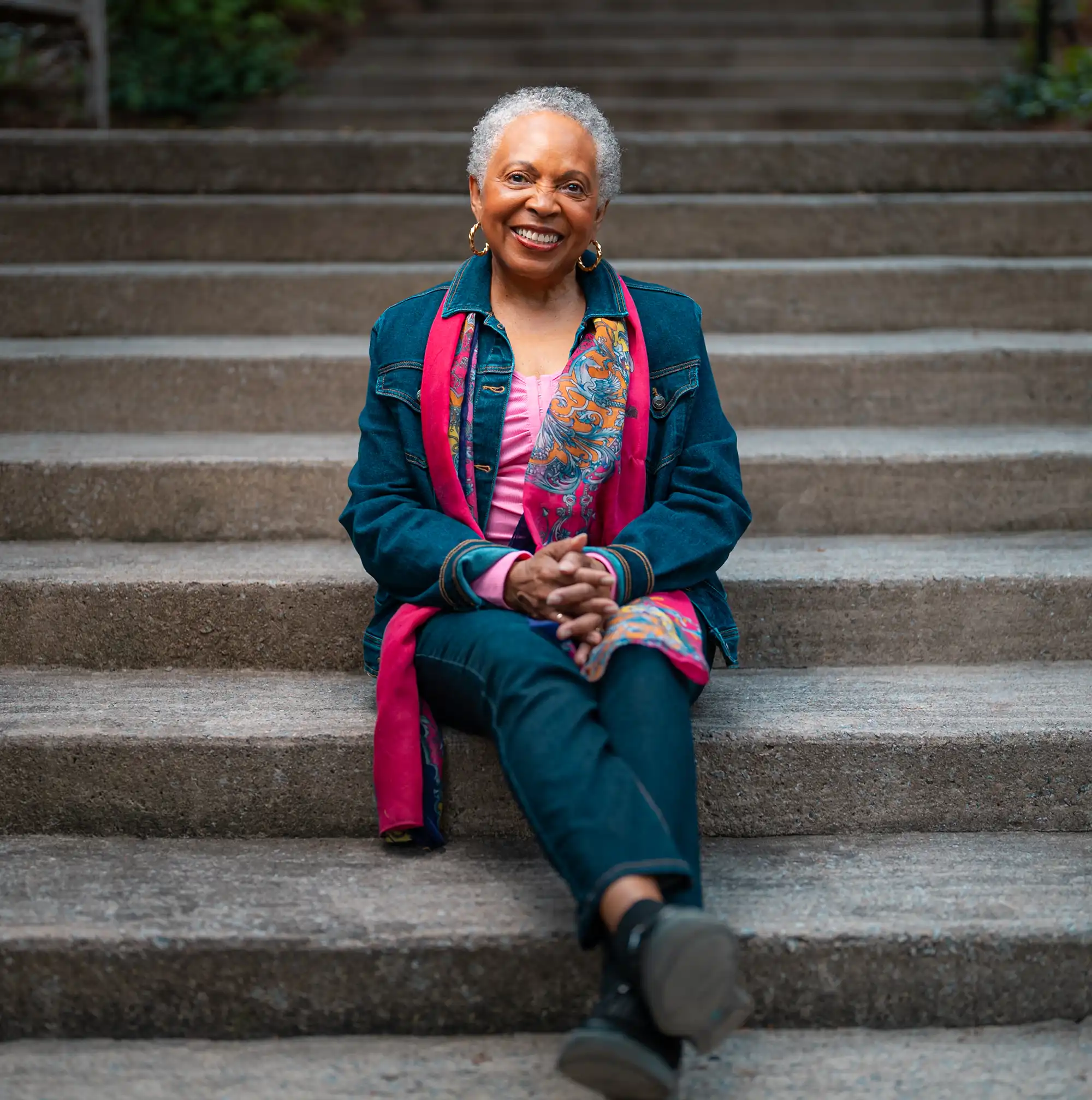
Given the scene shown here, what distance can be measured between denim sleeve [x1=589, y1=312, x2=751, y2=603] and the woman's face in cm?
32

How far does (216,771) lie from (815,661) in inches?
49.5

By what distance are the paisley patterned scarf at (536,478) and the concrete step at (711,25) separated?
5399 mm

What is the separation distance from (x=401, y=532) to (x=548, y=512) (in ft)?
0.93

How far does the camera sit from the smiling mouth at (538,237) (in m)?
2.20

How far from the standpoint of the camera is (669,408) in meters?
2.28

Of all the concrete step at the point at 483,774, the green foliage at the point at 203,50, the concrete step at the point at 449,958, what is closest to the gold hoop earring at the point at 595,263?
the concrete step at the point at 483,774

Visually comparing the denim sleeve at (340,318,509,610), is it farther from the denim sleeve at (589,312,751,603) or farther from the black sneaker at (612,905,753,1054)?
the black sneaker at (612,905,753,1054)

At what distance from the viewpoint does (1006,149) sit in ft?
13.4

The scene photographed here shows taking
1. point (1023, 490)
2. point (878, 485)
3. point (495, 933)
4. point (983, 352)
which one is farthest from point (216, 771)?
point (983, 352)

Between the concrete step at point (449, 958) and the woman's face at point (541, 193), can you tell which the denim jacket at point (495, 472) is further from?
the concrete step at point (449, 958)

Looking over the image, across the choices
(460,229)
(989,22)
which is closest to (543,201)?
(460,229)

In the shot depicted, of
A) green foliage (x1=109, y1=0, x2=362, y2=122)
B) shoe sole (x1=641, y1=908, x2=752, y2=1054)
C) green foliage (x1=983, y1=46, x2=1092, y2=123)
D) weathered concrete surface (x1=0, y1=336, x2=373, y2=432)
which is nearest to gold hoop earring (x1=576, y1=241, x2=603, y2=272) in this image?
weathered concrete surface (x1=0, y1=336, x2=373, y2=432)

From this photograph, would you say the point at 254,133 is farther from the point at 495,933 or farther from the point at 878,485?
the point at 495,933

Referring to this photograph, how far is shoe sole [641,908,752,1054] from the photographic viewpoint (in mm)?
1583
